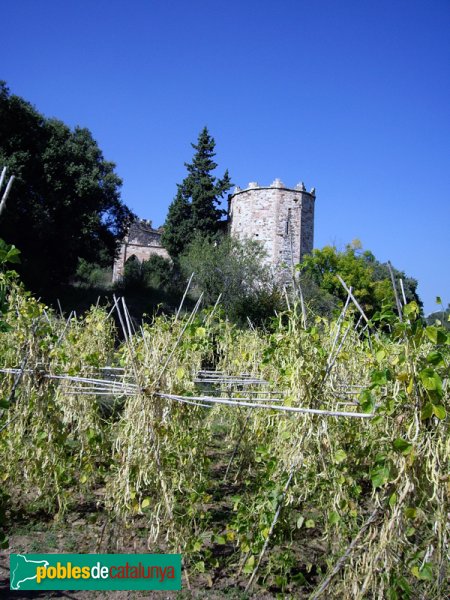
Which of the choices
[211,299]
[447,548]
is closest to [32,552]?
[447,548]

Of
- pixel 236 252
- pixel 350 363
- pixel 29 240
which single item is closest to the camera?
pixel 350 363

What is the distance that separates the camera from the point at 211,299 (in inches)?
762

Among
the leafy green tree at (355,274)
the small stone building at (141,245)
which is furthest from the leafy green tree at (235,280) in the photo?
the small stone building at (141,245)

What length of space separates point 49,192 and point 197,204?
10.9m

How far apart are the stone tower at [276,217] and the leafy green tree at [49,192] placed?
8.68 m

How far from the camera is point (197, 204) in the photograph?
2633 cm

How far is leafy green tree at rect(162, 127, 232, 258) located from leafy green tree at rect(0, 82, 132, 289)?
7.44 metres

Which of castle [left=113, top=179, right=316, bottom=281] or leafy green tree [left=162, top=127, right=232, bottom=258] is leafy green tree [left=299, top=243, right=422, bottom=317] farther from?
leafy green tree [left=162, top=127, right=232, bottom=258]

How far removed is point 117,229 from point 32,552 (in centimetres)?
1819

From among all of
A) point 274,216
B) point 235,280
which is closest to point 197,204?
point 274,216

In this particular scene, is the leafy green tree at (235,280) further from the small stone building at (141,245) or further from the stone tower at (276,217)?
the small stone building at (141,245)

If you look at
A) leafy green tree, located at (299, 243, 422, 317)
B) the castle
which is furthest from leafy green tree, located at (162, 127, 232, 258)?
leafy green tree, located at (299, 243, 422, 317)

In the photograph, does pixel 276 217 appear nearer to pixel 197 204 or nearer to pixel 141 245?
pixel 197 204

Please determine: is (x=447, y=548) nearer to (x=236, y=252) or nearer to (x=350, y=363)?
(x=350, y=363)
